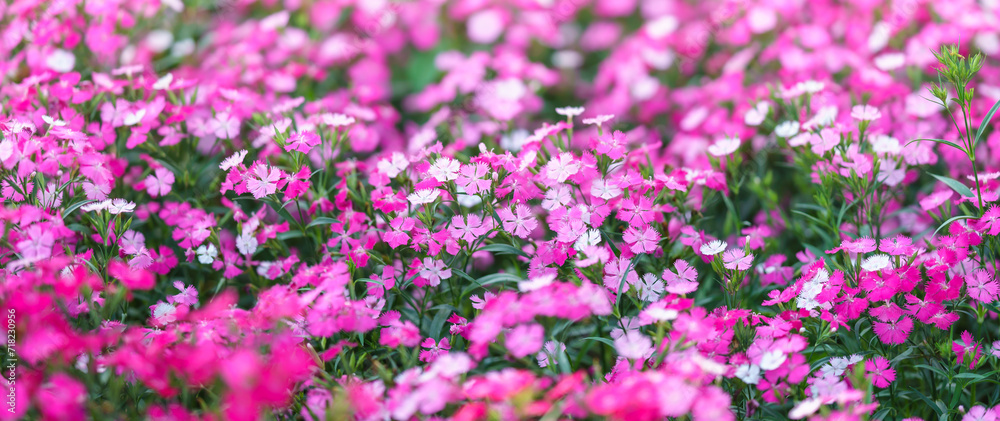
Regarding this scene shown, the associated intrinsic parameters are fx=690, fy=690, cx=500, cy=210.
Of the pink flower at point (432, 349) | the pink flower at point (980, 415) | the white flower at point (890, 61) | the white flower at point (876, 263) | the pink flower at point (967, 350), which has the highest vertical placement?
the white flower at point (890, 61)

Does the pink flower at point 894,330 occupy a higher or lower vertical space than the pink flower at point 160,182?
lower

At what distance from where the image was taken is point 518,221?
1877mm

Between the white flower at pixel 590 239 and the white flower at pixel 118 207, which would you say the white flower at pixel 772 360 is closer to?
the white flower at pixel 590 239

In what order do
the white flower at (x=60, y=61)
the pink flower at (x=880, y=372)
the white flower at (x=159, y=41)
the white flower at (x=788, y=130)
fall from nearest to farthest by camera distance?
the pink flower at (x=880, y=372)
the white flower at (x=788, y=130)
the white flower at (x=60, y=61)
the white flower at (x=159, y=41)

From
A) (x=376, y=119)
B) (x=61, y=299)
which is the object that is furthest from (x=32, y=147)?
(x=376, y=119)

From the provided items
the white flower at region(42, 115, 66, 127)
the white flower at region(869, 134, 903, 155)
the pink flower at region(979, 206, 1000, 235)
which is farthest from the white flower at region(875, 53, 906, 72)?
the white flower at region(42, 115, 66, 127)

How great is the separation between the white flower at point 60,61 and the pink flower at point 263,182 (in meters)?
1.11

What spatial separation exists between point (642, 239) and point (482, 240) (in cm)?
45

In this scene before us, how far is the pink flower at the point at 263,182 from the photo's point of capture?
1894 millimetres

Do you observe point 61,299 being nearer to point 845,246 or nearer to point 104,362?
point 104,362

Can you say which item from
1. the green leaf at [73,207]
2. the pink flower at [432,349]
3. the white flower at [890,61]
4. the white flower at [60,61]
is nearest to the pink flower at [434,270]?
the pink flower at [432,349]

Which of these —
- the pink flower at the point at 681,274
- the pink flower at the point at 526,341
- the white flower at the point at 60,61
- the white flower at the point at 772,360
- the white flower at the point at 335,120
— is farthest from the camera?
the white flower at the point at 60,61

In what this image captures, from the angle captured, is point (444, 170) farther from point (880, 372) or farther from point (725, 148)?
point (880, 372)

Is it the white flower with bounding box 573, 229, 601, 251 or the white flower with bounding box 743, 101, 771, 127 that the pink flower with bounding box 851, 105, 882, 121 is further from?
the white flower with bounding box 573, 229, 601, 251
